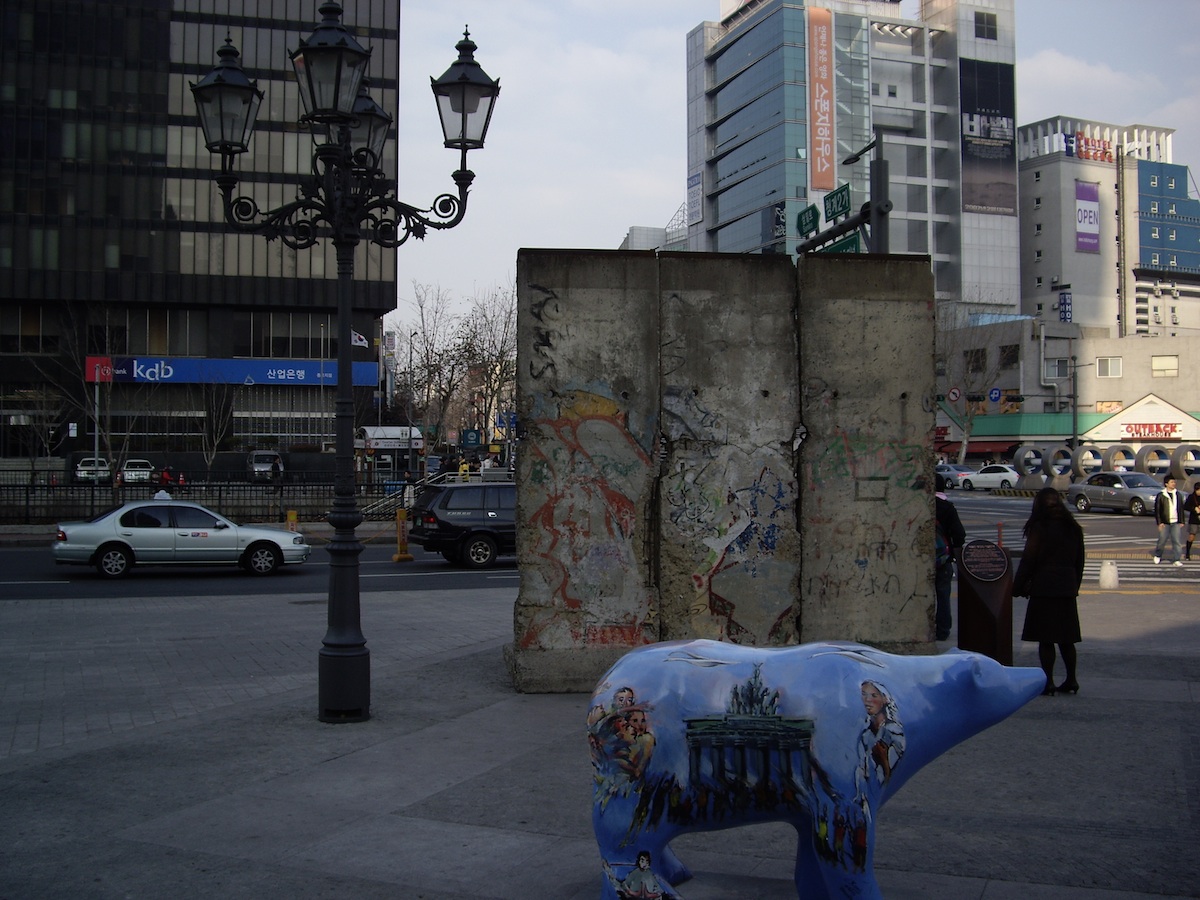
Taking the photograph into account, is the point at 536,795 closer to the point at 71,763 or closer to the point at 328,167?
the point at 71,763

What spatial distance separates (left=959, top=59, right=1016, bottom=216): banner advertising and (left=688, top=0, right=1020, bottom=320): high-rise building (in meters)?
0.10

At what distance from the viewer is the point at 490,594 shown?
686 inches

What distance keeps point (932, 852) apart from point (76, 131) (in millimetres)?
68029

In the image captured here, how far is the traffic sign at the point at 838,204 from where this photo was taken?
1377 cm

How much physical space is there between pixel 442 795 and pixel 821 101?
101 metres

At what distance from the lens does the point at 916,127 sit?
10244 centimetres

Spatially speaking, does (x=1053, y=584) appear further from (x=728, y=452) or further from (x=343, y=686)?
(x=343, y=686)

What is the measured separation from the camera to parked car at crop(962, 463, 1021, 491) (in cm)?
5372

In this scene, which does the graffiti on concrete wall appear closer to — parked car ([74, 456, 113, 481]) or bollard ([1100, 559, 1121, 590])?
bollard ([1100, 559, 1121, 590])

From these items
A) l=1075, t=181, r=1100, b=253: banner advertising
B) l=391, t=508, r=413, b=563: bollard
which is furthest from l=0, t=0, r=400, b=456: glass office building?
l=1075, t=181, r=1100, b=253: banner advertising

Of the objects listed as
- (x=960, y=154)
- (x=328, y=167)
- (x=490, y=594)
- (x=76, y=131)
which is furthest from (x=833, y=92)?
(x=328, y=167)

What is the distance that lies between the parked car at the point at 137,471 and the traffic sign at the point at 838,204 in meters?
39.6

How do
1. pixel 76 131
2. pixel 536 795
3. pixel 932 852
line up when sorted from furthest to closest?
pixel 76 131 → pixel 536 795 → pixel 932 852

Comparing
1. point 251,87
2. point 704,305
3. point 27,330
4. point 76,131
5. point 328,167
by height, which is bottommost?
point 704,305
